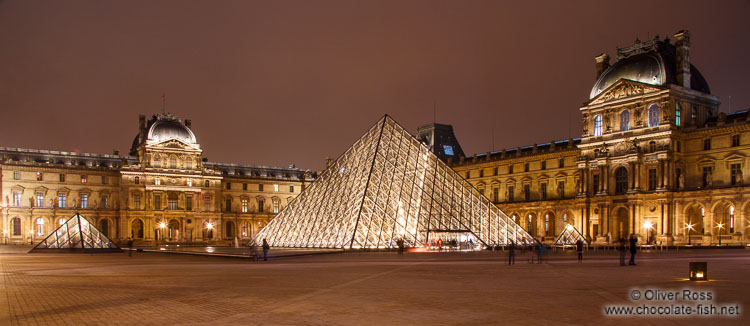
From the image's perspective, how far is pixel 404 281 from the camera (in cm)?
1454

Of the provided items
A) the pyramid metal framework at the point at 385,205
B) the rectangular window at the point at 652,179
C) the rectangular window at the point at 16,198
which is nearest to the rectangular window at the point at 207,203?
the rectangular window at the point at 16,198

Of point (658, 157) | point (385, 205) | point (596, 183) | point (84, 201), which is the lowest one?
point (84, 201)

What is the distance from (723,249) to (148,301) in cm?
3537

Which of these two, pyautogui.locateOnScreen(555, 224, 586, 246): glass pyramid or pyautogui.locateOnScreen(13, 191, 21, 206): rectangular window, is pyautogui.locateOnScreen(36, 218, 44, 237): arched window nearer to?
pyautogui.locateOnScreen(13, 191, 21, 206): rectangular window

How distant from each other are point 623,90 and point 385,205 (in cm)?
2527

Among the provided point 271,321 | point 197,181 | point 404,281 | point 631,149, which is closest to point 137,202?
point 197,181

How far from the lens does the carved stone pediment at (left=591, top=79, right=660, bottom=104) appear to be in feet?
156

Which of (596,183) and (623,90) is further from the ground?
(623,90)

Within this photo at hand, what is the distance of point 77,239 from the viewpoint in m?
36.7

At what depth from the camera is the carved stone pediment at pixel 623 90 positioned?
47.6 meters

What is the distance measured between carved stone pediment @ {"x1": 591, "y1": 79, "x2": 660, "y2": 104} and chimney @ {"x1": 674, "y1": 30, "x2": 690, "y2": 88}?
2.59m

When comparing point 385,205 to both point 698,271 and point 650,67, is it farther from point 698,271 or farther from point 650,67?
point 650,67

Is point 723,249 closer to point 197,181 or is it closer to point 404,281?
point 404,281

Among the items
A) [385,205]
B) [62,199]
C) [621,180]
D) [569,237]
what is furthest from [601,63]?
[62,199]
